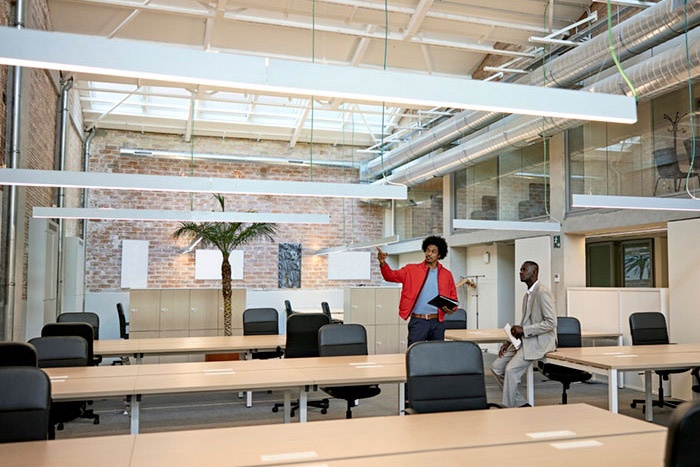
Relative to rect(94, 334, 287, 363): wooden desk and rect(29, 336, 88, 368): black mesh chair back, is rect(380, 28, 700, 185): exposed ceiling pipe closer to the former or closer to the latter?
rect(94, 334, 287, 363): wooden desk

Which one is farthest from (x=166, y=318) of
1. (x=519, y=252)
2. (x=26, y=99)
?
(x=519, y=252)

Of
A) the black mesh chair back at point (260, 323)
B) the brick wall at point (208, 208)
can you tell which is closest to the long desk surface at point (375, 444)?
the black mesh chair back at point (260, 323)

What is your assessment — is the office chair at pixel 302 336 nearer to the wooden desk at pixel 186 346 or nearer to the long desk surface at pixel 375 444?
the wooden desk at pixel 186 346

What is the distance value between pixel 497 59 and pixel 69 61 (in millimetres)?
9079

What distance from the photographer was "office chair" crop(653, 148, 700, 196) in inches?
284

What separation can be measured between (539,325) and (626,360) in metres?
0.76

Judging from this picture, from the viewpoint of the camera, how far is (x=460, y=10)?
8.26m

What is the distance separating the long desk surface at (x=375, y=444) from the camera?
8.36 ft

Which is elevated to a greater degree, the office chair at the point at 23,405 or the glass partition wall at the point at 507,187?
the glass partition wall at the point at 507,187

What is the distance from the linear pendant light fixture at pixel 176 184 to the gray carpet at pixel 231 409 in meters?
2.37

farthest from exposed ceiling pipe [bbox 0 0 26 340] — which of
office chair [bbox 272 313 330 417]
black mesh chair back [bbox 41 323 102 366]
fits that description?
office chair [bbox 272 313 330 417]

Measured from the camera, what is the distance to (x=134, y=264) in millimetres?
13422

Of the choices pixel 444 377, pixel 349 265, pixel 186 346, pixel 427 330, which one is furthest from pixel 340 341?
pixel 349 265

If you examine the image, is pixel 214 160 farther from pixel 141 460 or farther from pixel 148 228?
pixel 141 460
